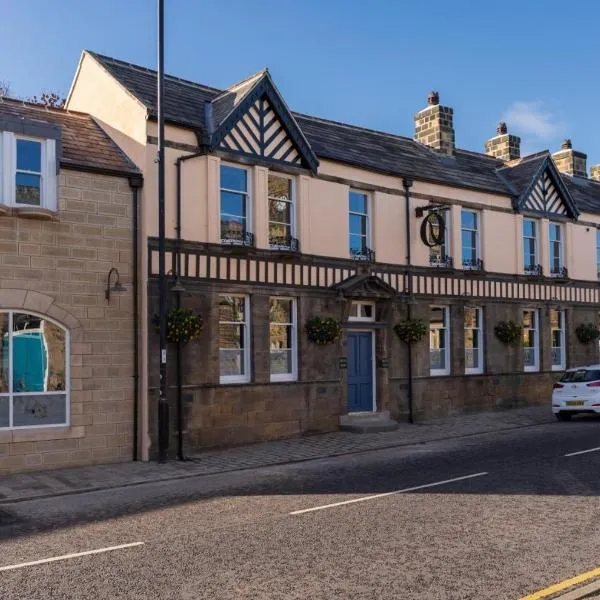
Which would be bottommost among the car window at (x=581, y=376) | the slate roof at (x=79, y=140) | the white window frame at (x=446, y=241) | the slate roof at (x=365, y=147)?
the car window at (x=581, y=376)

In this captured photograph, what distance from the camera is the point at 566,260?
24.6m

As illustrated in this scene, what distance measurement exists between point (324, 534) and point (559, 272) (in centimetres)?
1848

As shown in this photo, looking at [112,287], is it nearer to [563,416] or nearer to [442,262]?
[442,262]

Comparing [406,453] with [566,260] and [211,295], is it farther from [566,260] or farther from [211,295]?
[566,260]

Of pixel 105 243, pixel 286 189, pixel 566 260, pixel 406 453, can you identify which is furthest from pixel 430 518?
pixel 566 260

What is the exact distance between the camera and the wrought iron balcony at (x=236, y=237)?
53.1ft

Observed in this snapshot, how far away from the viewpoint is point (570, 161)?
29609 millimetres

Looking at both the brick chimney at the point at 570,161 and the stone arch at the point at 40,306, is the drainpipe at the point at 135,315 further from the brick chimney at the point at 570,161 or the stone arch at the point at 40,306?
the brick chimney at the point at 570,161

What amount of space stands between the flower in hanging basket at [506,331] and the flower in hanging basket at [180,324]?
35.4ft

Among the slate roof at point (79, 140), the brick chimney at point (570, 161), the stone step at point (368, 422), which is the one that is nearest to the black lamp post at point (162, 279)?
the slate roof at point (79, 140)

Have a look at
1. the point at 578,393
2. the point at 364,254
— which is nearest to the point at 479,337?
the point at 578,393

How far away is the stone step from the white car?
4.78m

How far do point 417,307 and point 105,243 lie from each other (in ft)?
30.1

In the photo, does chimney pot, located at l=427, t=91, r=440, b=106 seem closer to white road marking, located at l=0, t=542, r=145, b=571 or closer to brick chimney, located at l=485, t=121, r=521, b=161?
brick chimney, located at l=485, t=121, r=521, b=161
